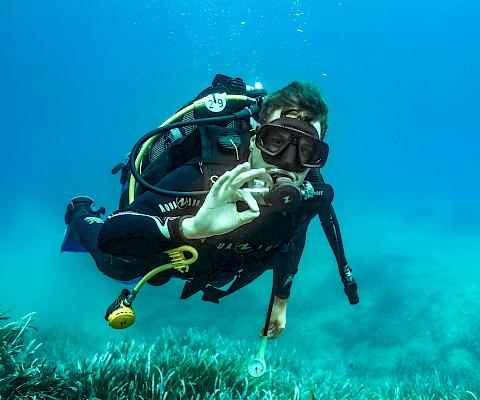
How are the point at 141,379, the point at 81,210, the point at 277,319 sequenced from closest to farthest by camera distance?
the point at 277,319 < the point at 141,379 < the point at 81,210

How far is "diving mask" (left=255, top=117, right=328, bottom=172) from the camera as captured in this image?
9.59 feet

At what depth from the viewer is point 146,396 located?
154 inches

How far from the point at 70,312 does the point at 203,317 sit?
4.41 meters

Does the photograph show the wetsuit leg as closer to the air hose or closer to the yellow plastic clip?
the air hose

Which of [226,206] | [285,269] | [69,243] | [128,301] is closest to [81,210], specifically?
[69,243]

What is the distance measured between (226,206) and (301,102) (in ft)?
3.95

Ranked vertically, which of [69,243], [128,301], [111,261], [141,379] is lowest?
[141,379]

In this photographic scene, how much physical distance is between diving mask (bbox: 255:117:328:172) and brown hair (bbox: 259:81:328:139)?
138 millimetres

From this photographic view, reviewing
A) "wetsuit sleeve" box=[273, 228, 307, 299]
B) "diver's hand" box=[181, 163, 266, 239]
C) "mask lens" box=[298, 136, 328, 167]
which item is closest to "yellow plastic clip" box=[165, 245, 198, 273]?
"diver's hand" box=[181, 163, 266, 239]

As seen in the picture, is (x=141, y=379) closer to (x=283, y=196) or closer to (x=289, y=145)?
(x=283, y=196)

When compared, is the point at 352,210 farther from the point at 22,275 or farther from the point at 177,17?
the point at 177,17

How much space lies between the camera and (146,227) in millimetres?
2682

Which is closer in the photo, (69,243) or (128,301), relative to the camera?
(128,301)

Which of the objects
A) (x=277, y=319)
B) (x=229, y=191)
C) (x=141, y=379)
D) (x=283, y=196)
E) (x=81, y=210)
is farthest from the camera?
(x=81, y=210)
